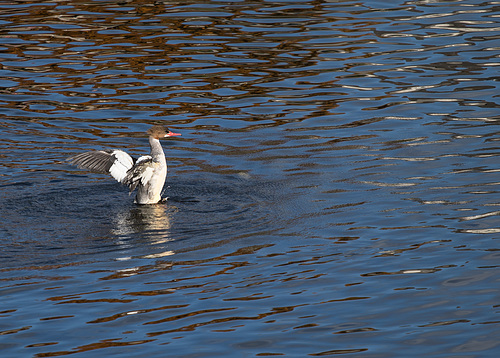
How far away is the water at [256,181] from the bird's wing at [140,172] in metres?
0.28

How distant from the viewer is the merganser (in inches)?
408

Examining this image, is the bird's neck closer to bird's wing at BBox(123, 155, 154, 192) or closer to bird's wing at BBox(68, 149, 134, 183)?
bird's wing at BBox(123, 155, 154, 192)

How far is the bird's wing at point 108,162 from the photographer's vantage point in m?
10.4

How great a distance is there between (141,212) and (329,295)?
3506 millimetres

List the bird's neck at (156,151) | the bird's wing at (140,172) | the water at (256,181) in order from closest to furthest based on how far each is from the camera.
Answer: the water at (256,181), the bird's wing at (140,172), the bird's neck at (156,151)

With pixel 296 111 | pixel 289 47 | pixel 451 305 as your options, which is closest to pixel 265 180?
pixel 296 111

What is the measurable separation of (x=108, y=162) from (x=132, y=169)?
29cm

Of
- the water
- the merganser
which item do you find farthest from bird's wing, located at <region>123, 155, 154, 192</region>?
the water

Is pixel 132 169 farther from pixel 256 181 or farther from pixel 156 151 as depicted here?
pixel 256 181

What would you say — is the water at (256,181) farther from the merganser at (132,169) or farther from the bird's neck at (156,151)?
the bird's neck at (156,151)

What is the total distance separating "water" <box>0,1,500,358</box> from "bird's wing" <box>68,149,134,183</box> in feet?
1.18

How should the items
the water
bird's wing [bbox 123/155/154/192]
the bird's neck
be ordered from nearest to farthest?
the water
bird's wing [bbox 123/155/154/192]
the bird's neck

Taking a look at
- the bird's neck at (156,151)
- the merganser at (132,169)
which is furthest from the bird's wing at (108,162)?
the bird's neck at (156,151)

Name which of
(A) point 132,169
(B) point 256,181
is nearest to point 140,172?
(A) point 132,169
